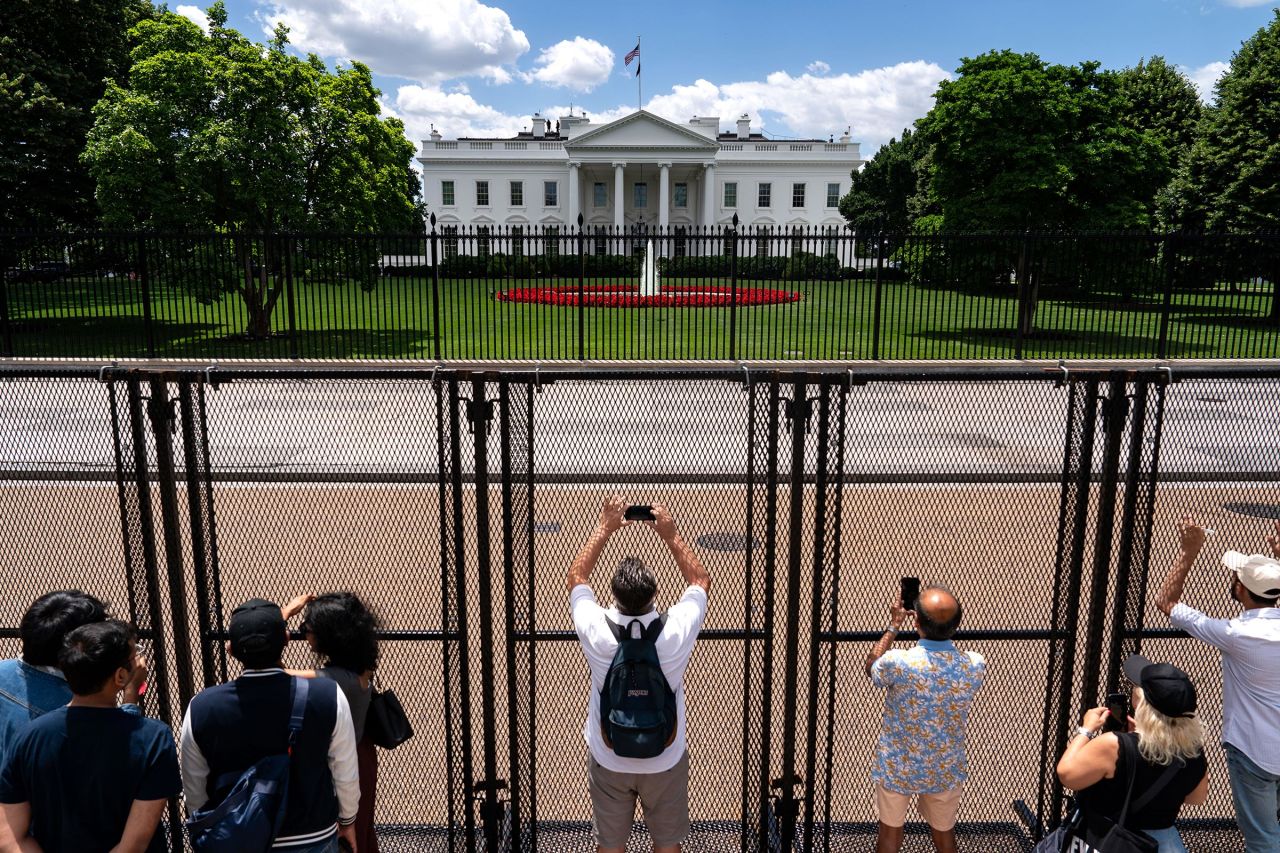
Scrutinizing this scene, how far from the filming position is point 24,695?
3100 mm

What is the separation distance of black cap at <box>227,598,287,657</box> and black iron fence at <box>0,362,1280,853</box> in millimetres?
897

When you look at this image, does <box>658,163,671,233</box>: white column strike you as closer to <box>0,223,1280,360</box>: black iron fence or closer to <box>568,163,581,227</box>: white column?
<box>568,163,581,227</box>: white column

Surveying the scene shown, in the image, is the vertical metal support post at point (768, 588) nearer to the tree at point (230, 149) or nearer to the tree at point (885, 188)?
the tree at point (230, 149)

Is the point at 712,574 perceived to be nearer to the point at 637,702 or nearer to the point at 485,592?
the point at 485,592

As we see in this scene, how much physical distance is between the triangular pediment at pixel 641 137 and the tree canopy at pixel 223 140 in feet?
164

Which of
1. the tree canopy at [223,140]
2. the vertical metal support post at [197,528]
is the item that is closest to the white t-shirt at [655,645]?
the vertical metal support post at [197,528]

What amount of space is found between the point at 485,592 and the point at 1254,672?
3.06 metres

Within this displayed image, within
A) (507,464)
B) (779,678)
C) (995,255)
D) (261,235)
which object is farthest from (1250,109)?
(507,464)

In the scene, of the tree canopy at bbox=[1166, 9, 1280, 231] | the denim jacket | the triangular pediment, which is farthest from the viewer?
the triangular pediment

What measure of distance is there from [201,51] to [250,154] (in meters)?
2.97

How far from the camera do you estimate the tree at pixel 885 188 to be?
6769 cm

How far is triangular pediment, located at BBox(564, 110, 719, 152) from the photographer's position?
70250 mm

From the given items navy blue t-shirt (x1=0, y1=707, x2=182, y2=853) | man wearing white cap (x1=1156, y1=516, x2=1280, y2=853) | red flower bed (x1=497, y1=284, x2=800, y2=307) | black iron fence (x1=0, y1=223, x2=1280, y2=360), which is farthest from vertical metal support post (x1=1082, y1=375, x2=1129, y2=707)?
red flower bed (x1=497, y1=284, x2=800, y2=307)

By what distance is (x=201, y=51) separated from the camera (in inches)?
830
